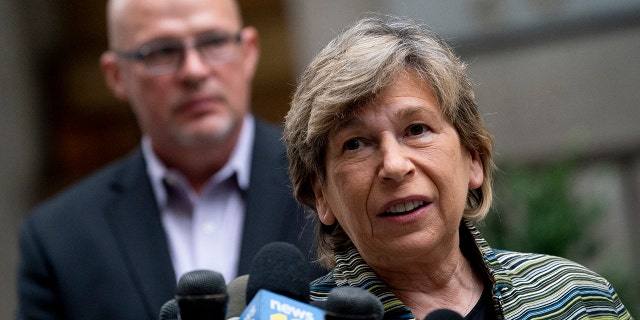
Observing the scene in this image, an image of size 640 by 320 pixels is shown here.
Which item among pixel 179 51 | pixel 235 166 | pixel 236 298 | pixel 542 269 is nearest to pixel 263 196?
pixel 235 166

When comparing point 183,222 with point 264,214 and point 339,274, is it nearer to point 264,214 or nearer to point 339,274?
point 264,214

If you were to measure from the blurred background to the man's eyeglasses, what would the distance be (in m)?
0.56

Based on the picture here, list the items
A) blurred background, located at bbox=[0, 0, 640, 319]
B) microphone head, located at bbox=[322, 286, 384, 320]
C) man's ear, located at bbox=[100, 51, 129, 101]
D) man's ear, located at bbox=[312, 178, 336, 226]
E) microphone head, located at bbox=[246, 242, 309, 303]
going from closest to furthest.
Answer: microphone head, located at bbox=[322, 286, 384, 320] < microphone head, located at bbox=[246, 242, 309, 303] < man's ear, located at bbox=[312, 178, 336, 226] < man's ear, located at bbox=[100, 51, 129, 101] < blurred background, located at bbox=[0, 0, 640, 319]

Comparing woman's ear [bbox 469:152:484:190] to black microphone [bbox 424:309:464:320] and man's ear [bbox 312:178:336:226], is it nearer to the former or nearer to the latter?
man's ear [bbox 312:178:336:226]

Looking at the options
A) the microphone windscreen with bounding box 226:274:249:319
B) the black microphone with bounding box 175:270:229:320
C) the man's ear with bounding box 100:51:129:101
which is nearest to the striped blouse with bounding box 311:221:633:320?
the microphone windscreen with bounding box 226:274:249:319

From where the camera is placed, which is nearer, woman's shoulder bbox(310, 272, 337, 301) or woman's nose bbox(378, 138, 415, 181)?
woman's nose bbox(378, 138, 415, 181)

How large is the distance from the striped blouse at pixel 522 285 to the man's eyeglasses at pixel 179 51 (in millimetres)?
2139

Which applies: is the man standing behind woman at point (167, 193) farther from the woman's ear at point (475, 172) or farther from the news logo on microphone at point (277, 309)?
the news logo on microphone at point (277, 309)

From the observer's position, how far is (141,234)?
474 centimetres

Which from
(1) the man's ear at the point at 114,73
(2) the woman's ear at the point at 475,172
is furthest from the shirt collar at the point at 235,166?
(2) the woman's ear at the point at 475,172

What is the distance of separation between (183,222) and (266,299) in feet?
8.64

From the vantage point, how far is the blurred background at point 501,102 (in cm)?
586

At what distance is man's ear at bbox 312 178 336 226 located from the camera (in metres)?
2.98

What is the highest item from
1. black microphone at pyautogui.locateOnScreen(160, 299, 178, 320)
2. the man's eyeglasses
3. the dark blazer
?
black microphone at pyautogui.locateOnScreen(160, 299, 178, 320)
